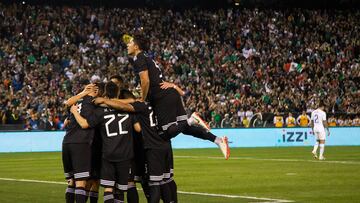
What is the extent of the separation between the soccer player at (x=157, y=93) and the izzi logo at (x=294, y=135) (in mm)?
31656

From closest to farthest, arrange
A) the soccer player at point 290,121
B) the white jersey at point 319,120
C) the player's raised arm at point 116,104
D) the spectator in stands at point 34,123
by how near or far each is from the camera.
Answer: the player's raised arm at point 116,104 → the white jersey at point 319,120 → the spectator in stands at point 34,123 → the soccer player at point 290,121

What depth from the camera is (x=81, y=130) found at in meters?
14.0

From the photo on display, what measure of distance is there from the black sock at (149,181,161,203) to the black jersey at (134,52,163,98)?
4.63 ft

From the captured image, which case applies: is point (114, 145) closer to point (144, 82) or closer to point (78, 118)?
point (78, 118)

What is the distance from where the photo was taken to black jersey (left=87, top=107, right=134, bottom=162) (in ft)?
42.8

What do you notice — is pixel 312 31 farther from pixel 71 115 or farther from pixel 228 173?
pixel 71 115

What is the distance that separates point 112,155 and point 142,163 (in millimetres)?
1193

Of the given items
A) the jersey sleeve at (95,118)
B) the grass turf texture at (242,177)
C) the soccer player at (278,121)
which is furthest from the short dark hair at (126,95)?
the soccer player at (278,121)

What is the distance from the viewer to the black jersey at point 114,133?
1304cm

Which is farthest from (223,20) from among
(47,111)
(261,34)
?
(47,111)

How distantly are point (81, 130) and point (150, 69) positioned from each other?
157 cm

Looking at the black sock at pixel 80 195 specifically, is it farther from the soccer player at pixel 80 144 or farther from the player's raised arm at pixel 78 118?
the player's raised arm at pixel 78 118

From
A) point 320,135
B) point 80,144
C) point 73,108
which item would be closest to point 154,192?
point 80,144

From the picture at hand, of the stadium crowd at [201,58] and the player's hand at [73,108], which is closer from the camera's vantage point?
the player's hand at [73,108]
